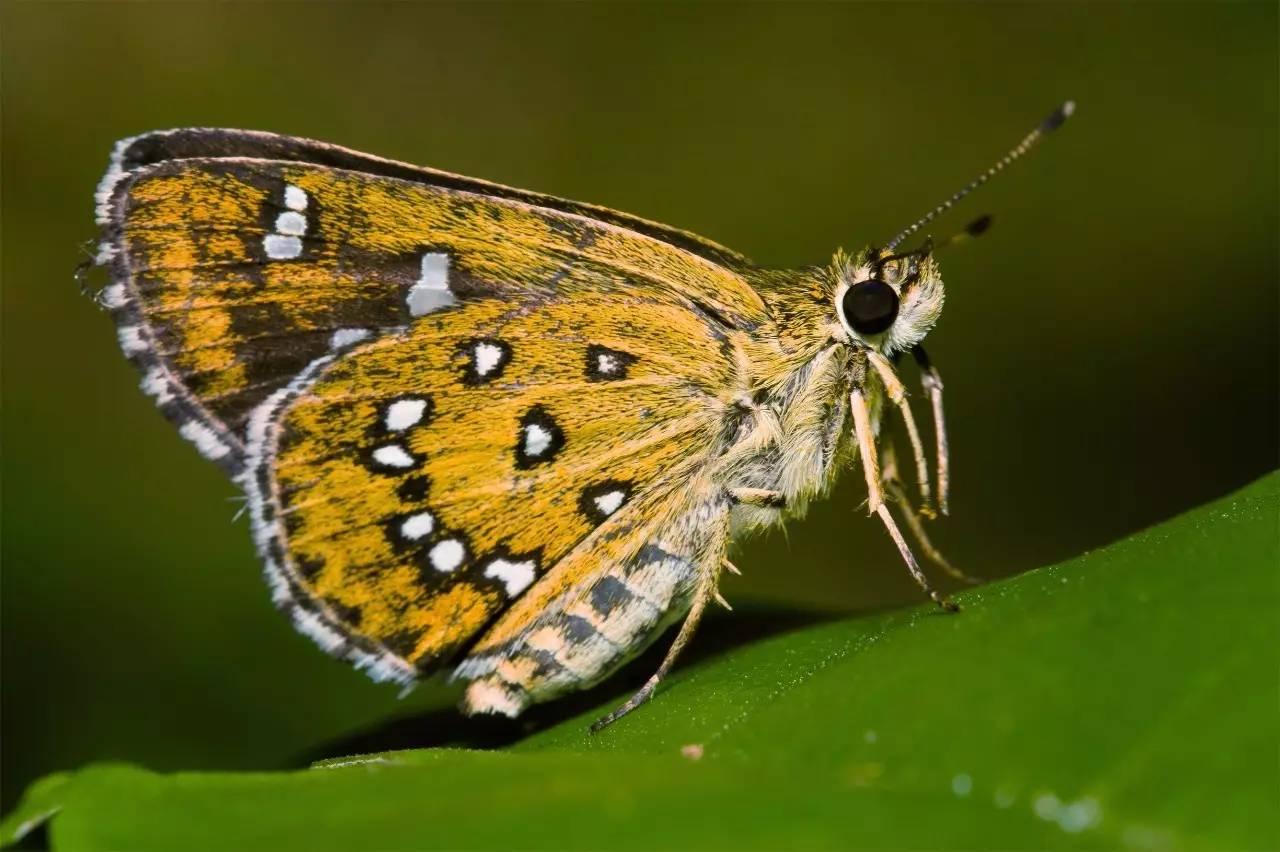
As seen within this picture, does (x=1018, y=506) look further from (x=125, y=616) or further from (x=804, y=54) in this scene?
(x=125, y=616)

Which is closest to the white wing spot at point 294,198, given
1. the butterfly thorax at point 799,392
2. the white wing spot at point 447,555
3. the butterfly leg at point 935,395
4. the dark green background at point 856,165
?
the white wing spot at point 447,555

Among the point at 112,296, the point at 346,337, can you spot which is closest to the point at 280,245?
the point at 346,337

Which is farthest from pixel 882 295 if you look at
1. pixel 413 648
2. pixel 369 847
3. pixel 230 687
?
pixel 230 687

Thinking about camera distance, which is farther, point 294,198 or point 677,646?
point 294,198

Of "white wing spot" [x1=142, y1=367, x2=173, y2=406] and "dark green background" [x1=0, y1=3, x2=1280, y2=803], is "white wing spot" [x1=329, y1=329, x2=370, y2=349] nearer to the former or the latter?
"white wing spot" [x1=142, y1=367, x2=173, y2=406]

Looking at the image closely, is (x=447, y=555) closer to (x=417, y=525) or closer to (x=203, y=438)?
(x=417, y=525)

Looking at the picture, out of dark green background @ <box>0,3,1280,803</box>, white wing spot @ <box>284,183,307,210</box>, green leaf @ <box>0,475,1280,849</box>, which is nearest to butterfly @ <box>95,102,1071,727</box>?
white wing spot @ <box>284,183,307,210</box>
